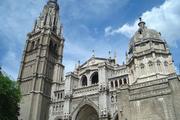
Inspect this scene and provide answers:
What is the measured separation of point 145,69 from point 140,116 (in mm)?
18096

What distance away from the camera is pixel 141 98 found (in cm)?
Answer: 1781

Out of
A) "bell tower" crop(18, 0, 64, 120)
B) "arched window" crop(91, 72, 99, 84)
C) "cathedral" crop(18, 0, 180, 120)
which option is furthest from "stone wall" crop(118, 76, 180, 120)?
"bell tower" crop(18, 0, 64, 120)

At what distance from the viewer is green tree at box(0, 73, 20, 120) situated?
2135 cm

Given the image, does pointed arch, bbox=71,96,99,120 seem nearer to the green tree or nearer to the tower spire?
the green tree

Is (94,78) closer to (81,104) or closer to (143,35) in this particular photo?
(81,104)

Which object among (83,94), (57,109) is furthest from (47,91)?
(83,94)

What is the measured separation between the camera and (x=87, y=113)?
39.8 meters

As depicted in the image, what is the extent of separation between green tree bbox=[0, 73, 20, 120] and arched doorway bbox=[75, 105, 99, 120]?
57.3ft

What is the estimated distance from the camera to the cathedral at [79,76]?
34844mm

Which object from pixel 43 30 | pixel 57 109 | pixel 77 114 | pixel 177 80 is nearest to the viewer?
pixel 177 80

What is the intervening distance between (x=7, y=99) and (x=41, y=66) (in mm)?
23877

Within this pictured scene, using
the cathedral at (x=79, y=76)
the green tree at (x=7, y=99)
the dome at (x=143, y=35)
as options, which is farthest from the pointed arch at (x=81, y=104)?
the green tree at (x=7, y=99)

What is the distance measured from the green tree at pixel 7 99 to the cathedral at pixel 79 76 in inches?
530

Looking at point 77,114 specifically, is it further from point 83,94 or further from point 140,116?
point 140,116
